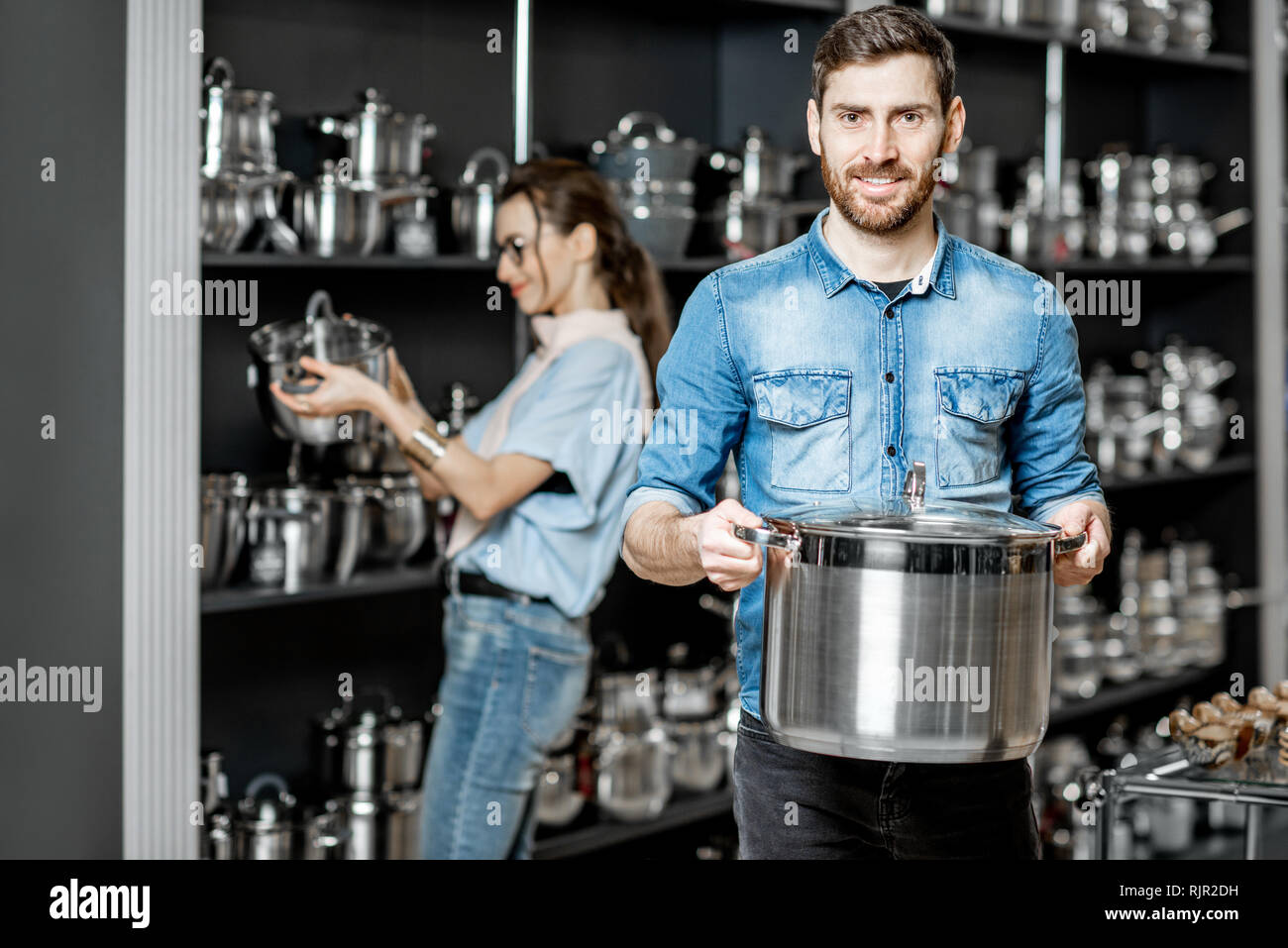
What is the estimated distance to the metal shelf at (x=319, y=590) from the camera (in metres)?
2.18

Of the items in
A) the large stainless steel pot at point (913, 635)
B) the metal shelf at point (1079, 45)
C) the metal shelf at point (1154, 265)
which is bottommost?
the large stainless steel pot at point (913, 635)

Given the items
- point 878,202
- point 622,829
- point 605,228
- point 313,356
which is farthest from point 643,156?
point 878,202

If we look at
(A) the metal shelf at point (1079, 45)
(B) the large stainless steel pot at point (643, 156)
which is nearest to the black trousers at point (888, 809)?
(B) the large stainless steel pot at point (643, 156)

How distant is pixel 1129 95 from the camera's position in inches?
153

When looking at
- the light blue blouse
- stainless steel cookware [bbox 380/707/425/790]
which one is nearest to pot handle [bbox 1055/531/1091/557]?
the light blue blouse

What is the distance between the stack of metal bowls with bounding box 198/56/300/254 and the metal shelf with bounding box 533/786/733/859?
113 cm

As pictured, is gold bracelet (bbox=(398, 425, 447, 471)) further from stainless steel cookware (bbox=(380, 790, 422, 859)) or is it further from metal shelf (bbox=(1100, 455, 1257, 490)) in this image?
metal shelf (bbox=(1100, 455, 1257, 490))

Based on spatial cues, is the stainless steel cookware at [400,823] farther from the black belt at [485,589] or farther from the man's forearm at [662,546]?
the man's forearm at [662,546]

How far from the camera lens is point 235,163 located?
7.27ft

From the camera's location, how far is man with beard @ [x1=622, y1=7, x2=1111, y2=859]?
1360 millimetres

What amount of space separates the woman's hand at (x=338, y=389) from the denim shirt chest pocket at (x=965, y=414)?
3.40 feet

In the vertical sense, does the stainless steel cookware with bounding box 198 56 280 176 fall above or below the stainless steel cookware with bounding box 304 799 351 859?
above

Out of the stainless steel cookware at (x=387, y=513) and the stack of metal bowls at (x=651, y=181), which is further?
the stack of metal bowls at (x=651, y=181)
